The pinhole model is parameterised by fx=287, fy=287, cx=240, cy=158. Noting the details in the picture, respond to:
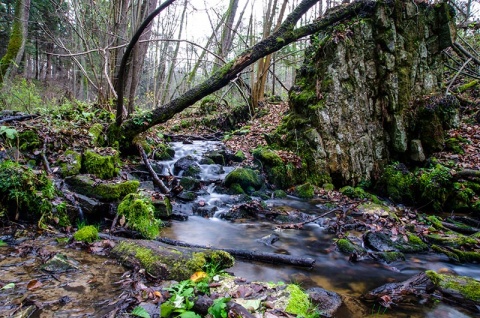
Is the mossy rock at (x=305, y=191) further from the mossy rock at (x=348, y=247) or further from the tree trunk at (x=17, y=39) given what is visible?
the tree trunk at (x=17, y=39)

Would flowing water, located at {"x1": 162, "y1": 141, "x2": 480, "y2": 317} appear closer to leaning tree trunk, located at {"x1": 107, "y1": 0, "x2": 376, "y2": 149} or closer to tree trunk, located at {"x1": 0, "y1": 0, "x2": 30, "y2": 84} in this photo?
leaning tree trunk, located at {"x1": 107, "y1": 0, "x2": 376, "y2": 149}

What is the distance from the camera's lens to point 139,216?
4418 millimetres

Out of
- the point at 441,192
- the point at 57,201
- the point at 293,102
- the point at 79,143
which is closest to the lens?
the point at 57,201

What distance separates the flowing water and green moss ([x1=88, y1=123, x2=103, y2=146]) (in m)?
2.64

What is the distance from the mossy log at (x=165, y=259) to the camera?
3008mm

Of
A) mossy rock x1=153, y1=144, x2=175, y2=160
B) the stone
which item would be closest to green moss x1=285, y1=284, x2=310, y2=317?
mossy rock x1=153, y1=144, x2=175, y2=160

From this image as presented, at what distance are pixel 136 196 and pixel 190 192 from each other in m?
2.57

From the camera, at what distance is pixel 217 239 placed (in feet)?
17.7

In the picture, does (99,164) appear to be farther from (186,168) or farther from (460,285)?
(460,285)

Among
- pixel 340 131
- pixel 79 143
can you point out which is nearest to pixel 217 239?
pixel 79 143

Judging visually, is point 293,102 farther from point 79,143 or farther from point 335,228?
point 79,143

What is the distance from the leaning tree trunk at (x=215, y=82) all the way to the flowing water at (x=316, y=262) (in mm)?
2328

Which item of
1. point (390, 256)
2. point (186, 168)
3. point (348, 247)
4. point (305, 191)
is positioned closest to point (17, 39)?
point (186, 168)

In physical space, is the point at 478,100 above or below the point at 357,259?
above
